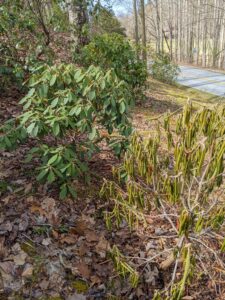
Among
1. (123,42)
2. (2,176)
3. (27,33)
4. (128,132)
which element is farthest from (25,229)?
(123,42)

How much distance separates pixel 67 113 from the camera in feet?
9.01

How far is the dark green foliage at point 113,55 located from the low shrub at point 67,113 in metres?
3.48

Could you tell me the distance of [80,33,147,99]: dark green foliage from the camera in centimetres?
646

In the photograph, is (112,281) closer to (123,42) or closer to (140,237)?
(140,237)

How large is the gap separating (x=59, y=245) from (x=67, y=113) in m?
1.16

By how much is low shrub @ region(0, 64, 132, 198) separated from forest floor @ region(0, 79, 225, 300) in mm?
261

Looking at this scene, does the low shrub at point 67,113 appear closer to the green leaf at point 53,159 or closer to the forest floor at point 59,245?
the green leaf at point 53,159

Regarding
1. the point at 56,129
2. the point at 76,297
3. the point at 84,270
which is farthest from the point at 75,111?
the point at 76,297

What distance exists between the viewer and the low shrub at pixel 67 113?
8.79 feet

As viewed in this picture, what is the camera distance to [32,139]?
3.75m

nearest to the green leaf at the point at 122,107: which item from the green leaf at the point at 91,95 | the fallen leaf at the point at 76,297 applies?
the green leaf at the point at 91,95

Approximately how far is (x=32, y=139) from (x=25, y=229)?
1.43m

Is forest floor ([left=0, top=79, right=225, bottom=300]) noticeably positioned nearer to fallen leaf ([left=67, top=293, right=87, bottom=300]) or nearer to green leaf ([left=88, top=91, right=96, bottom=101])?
fallen leaf ([left=67, top=293, right=87, bottom=300])

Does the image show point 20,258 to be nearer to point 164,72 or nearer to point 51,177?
point 51,177
